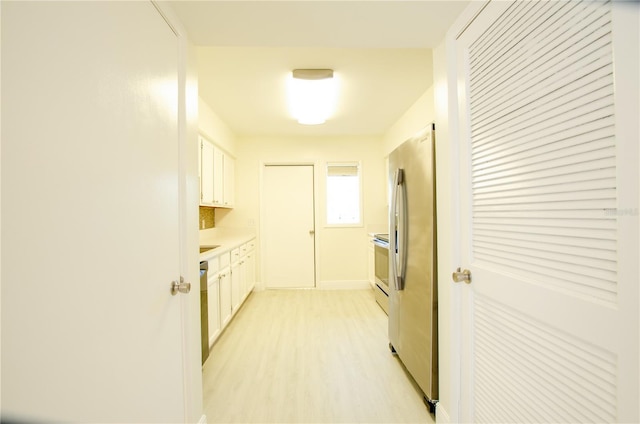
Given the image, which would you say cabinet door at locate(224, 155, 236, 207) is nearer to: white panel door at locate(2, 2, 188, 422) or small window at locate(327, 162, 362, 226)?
small window at locate(327, 162, 362, 226)

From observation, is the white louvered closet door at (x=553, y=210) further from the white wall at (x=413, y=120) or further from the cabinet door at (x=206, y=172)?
the cabinet door at (x=206, y=172)

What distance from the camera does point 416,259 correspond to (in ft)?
5.73

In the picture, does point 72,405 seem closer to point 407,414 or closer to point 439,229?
point 439,229

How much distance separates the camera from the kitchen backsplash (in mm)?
3674

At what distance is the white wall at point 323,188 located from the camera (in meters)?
4.26

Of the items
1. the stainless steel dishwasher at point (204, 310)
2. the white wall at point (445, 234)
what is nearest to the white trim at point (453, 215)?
the white wall at point (445, 234)

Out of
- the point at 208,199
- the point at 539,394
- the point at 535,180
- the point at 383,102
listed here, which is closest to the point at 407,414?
the point at 539,394

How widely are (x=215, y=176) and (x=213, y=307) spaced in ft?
5.34

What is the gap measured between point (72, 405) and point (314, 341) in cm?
215

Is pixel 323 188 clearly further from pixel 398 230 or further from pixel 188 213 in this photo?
pixel 188 213

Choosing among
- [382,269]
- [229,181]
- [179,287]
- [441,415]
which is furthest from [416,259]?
[229,181]

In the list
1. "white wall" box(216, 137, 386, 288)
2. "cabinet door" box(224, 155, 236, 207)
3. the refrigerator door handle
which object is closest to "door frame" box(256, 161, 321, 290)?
"white wall" box(216, 137, 386, 288)

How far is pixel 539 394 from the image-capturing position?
85 centimetres

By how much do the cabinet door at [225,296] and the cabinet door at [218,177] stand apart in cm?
101
